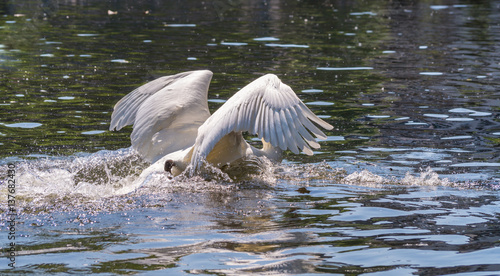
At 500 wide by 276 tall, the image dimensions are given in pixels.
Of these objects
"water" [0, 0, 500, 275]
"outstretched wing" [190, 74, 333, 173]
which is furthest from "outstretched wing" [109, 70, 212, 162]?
"outstretched wing" [190, 74, 333, 173]

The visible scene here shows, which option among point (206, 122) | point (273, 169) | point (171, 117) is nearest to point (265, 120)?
point (206, 122)

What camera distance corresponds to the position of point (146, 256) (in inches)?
206

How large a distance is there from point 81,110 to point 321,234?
6.29 m

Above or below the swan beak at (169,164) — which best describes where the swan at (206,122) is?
above

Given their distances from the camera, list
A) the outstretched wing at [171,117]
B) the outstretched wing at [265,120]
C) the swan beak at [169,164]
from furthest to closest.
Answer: the outstretched wing at [171,117] → the swan beak at [169,164] → the outstretched wing at [265,120]

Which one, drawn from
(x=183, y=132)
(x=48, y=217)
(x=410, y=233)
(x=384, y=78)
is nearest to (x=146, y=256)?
(x=48, y=217)

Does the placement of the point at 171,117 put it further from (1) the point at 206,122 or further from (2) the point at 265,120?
(2) the point at 265,120

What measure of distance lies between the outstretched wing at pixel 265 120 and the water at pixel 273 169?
22.6 inches

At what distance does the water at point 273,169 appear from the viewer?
5.32 metres

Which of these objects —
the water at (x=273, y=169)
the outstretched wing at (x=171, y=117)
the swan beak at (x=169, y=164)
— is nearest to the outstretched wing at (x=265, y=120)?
the swan beak at (x=169, y=164)

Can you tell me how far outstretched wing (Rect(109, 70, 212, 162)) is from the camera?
27.3 feet

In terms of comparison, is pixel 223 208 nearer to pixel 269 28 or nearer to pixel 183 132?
pixel 183 132

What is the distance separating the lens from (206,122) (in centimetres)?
745

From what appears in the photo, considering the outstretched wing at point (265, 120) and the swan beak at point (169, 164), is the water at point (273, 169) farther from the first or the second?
the outstretched wing at point (265, 120)
